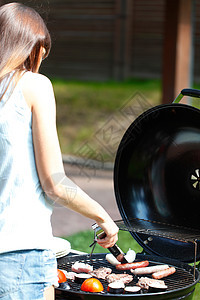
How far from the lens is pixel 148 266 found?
2.12 metres

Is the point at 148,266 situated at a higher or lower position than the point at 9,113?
lower

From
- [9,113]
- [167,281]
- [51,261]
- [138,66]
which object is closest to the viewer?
[9,113]

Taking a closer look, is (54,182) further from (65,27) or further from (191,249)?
(65,27)

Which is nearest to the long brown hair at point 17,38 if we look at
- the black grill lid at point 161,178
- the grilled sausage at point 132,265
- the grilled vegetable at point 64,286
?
the black grill lid at point 161,178

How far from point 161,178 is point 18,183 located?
845 mm

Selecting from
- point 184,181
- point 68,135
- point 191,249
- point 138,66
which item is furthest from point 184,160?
point 138,66

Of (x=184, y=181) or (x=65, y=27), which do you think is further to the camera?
(x=65, y=27)


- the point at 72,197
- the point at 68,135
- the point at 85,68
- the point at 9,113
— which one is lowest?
the point at 68,135

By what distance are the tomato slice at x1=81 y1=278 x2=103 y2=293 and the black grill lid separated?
0.25 metres

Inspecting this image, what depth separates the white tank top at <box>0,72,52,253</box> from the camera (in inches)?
58.7

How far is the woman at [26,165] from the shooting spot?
1.49m

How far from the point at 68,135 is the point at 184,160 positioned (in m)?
6.65

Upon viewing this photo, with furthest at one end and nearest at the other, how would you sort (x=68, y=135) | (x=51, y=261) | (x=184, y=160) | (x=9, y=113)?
1. (x=68, y=135)
2. (x=184, y=160)
3. (x=51, y=261)
4. (x=9, y=113)

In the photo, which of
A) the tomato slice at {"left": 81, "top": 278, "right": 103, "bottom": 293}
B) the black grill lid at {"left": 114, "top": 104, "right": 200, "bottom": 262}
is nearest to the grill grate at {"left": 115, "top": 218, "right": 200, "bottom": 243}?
the black grill lid at {"left": 114, "top": 104, "right": 200, "bottom": 262}
